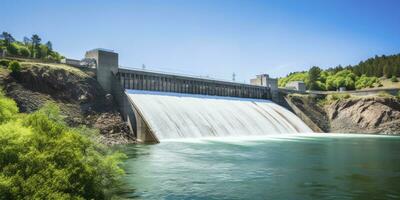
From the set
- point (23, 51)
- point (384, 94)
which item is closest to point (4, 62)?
point (23, 51)

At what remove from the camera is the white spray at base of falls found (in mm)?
48188

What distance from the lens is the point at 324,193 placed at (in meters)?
19.0

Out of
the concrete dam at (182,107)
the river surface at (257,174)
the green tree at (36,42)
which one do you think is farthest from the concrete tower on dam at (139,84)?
the green tree at (36,42)

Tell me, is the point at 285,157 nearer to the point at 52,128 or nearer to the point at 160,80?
the point at 52,128

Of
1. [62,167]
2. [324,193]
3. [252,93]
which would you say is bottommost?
[324,193]

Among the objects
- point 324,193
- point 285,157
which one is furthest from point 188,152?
point 324,193

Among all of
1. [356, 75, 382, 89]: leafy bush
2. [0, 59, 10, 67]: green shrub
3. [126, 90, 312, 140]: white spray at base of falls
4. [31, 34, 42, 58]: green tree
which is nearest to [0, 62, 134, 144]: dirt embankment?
[0, 59, 10, 67]: green shrub

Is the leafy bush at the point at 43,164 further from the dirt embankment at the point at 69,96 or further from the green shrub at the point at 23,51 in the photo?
the green shrub at the point at 23,51

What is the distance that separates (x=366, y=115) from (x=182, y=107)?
40.5 m

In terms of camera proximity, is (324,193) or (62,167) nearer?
(62,167)

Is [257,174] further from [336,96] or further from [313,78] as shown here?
[313,78]

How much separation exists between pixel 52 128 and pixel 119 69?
1599 inches

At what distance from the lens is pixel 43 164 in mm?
12008

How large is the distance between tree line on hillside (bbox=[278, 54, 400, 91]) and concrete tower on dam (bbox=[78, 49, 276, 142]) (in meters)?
54.7
